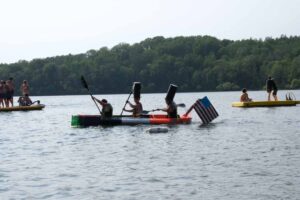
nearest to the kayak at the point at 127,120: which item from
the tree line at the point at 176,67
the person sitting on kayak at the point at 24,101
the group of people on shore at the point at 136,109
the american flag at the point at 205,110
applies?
the group of people on shore at the point at 136,109

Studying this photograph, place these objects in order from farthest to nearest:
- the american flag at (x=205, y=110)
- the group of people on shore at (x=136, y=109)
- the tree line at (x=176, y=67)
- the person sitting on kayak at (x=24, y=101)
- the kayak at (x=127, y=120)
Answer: the tree line at (x=176, y=67), the person sitting on kayak at (x=24, y=101), the american flag at (x=205, y=110), the kayak at (x=127, y=120), the group of people on shore at (x=136, y=109)

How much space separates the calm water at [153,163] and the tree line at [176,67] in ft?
375

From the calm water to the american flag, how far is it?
65 cm

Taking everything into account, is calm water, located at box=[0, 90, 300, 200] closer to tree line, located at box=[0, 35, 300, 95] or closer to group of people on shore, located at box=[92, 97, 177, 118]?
group of people on shore, located at box=[92, 97, 177, 118]

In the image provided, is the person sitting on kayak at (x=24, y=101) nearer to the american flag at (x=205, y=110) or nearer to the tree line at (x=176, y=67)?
the american flag at (x=205, y=110)

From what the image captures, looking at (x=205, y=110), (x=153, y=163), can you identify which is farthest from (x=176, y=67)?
(x=153, y=163)

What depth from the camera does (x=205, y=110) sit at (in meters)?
33.0

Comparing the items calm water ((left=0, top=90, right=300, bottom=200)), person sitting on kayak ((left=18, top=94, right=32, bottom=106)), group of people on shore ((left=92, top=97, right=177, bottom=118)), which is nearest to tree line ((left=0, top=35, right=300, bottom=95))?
person sitting on kayak ((left=18, top=94, right=32, bottom=106))

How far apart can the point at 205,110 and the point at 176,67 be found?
133 meters

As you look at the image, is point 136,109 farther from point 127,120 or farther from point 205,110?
point 205,110

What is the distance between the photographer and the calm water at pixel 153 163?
16.5 metres

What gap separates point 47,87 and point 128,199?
14722 centimetres

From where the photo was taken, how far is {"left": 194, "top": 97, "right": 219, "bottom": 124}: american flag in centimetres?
3228

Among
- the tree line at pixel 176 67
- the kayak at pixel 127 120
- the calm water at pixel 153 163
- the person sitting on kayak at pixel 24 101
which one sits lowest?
the calm water at pixel 153 163
